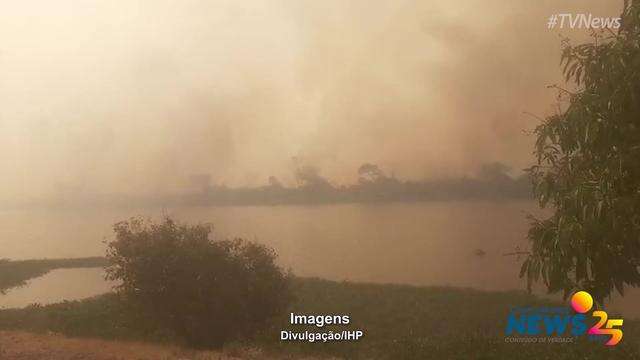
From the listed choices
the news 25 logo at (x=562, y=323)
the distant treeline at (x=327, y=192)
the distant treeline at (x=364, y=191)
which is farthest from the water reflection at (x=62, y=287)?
the news 25 logo at (x=562, y=323)

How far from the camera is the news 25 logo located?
24.3ft

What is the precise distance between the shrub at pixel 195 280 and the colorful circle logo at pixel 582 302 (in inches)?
177

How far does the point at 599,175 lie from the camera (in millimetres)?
5848

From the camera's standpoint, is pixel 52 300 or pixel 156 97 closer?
pixel 156 97

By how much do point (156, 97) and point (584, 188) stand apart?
654cm

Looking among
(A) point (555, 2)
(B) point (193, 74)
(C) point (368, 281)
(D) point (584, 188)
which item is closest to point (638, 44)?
(D) point (584, 188)

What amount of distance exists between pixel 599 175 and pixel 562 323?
2.87 meters

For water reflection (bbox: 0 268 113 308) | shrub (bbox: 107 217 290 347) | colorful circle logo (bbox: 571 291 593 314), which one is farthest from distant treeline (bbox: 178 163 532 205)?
water reflection (bbox: 0 268 113 308)

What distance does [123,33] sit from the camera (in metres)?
8.30

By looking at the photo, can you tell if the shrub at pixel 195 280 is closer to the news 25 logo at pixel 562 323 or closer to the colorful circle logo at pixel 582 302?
the news 25 logo at pixel 562 323

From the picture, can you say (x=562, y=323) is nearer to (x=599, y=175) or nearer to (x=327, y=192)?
(x=599, y=175)

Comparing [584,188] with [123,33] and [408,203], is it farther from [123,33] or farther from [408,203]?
[123,33]

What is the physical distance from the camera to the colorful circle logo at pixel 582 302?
23.1ft

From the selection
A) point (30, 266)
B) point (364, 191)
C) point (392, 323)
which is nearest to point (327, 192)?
point (364, 191)
